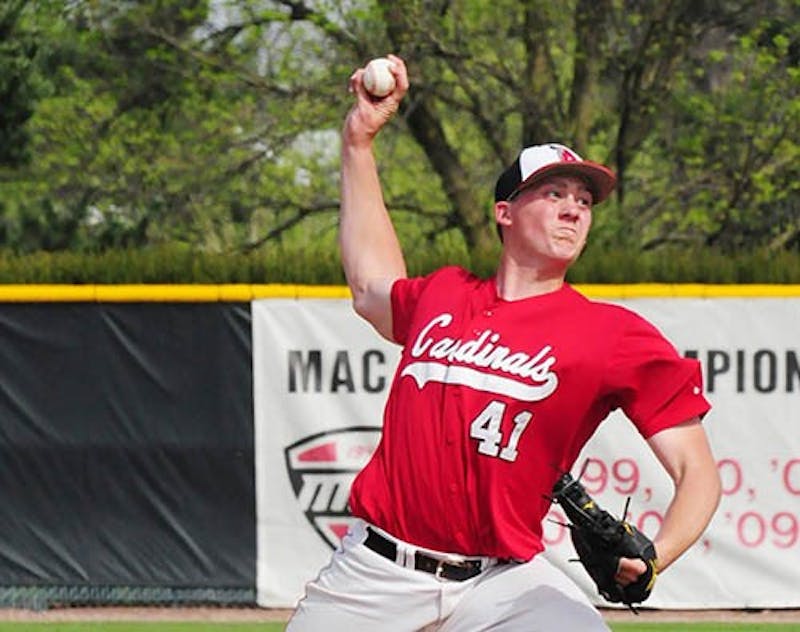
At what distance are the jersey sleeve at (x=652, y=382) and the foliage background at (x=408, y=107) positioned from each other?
9.01 m

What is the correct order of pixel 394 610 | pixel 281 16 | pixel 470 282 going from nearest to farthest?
pixel 394 610 < pixel 470 282 < pixel 281 16

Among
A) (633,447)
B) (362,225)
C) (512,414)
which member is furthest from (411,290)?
(633,447)

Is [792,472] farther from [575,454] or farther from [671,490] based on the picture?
[575,454]

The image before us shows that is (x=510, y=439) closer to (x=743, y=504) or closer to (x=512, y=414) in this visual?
(x=512, y=414)

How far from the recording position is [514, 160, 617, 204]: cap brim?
4277mm

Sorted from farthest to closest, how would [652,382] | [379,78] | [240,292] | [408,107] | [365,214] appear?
1. [408,107]
2. [240,292]
3. [365,214]
4. [379,78]
5. [652,382]

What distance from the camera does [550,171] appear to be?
14.1 feet

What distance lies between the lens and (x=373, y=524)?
4.24 meters

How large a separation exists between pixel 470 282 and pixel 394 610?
34.3 inches

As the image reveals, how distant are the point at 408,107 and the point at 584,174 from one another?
1174 centimetres

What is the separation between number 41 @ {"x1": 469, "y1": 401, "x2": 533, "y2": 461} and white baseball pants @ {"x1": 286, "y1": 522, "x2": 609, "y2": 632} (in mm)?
279

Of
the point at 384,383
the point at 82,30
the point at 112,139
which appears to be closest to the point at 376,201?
the point at 384,383

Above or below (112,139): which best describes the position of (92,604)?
below

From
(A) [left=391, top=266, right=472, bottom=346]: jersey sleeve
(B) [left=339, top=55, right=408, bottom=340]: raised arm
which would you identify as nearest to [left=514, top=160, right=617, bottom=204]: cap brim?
(A) [left=391, top=266, right=472, bottom=346]: jersey sleeve
